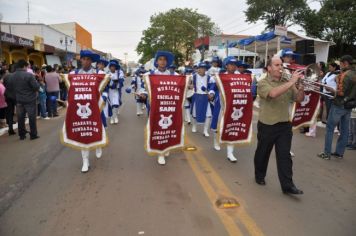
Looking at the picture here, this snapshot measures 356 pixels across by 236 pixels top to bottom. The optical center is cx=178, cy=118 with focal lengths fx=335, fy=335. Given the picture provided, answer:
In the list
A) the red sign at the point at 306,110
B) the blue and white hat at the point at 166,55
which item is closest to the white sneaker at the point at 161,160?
the blue and white hat at the point at 166,55

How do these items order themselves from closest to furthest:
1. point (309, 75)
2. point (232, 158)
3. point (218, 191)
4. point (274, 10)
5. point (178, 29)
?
point (218, 191) → point (309, 75) → point (232, 158) → point (274, 10) → point (178, 29)

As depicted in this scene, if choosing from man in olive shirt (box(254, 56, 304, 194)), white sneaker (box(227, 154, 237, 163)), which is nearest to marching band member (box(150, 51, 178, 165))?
white sneaker (box(227, 154, 237, 163))

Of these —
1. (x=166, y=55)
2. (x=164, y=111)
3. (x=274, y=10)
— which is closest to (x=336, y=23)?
(x=274, y=10)

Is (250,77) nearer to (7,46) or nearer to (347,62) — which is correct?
(347,62)

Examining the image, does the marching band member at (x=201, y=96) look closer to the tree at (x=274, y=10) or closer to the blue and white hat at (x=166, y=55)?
the blue and white hat at (x=166, y=55)

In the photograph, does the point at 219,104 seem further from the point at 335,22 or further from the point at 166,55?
the point at 335,22

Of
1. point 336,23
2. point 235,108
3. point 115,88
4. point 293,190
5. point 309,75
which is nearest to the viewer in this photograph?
point 293,190

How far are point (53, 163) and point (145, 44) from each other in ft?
203

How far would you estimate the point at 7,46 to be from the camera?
78.5 feet

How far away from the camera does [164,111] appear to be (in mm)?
5648

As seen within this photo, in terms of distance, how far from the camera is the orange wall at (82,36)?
55.5 m

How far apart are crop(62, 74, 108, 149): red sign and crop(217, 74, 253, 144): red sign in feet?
6.88

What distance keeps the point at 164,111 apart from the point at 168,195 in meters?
1.61

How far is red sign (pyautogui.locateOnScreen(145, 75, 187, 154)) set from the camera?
5.53 meters
